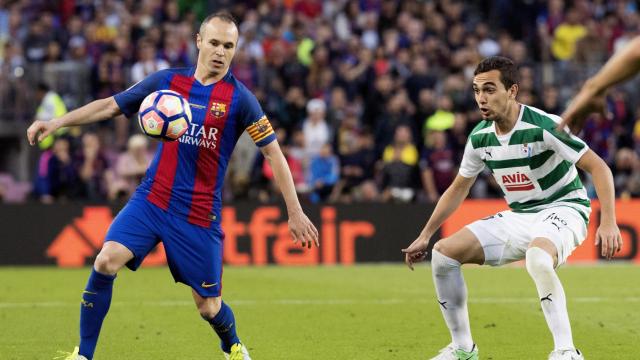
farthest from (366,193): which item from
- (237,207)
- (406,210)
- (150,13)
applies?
(150,13)

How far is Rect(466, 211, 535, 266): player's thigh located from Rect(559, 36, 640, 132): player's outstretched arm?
9.00 ft

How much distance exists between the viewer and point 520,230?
7934 mm

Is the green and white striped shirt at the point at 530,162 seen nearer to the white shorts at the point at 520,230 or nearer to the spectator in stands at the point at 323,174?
the white shorts at the point at 520,230

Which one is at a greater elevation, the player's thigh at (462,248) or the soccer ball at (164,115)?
the soccer ball at (164,115)

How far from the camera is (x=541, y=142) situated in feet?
25.7

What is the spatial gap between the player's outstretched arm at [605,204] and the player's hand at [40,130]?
3.48 m

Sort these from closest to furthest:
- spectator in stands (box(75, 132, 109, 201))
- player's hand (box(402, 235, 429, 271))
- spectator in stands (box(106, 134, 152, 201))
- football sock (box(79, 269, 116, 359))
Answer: football sock (box(79, 269, 116, 359))
player's hand (box(402, 235, 429, 271))
spectator in stands (box(106, 134, 152, 201))
spectator in stands (box(75, 132, 109, 201))

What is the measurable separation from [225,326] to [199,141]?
4.18ft

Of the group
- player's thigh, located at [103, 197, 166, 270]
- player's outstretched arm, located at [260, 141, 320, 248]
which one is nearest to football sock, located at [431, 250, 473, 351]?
player's outstretched arm, located at [260, 141, 320, 248]

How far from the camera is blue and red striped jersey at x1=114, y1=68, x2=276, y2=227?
25.0 ft

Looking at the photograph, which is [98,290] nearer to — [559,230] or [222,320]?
[222,320]

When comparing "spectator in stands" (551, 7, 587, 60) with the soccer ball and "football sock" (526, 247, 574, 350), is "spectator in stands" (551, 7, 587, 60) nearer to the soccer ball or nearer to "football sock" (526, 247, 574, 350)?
"football sock" (526, 247, 574, 350)

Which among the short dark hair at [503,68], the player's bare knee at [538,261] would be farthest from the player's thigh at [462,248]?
the short dark hair at [503,68]

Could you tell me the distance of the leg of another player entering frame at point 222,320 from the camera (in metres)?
7.65
